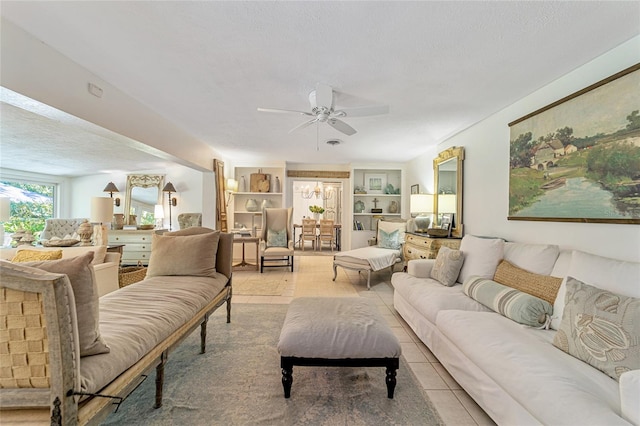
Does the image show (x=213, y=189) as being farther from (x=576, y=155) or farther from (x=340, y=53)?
(x=576, y=155)

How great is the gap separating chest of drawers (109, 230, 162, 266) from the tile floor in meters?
1.93

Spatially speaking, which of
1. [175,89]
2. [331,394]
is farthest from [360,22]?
[331,394]

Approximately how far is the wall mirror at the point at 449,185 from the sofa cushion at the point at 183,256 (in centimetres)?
327

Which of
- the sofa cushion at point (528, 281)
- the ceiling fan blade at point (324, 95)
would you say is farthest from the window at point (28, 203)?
the sofa cushion at point (528, 281)

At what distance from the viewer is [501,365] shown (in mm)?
1351

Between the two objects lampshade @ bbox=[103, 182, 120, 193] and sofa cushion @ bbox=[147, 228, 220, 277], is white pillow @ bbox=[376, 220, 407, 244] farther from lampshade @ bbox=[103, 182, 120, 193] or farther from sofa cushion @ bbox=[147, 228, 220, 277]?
lampshade @ bbox=[103, 182, 120, 193]

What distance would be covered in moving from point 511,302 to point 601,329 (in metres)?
0.59

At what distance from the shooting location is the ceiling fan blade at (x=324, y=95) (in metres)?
2.29

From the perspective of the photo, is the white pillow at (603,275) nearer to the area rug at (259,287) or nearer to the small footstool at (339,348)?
the small footstool at (339,348)

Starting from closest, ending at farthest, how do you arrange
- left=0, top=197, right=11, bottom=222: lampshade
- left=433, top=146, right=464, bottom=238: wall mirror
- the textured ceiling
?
the textured ceiling
left=0, top=197, right=11, bottom=222: lampshade
left=433, top=146, right=464, bottom=238: wall mirror

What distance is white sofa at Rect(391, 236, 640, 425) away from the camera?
1.03 m

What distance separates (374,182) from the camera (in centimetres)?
672

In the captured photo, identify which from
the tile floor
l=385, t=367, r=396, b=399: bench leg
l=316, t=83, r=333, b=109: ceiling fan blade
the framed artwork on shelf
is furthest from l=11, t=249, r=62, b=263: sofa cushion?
the framed artwork on shelf

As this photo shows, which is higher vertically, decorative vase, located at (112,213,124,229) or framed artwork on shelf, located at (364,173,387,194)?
framed artwork on shelf, located at (364,173,387,194)
